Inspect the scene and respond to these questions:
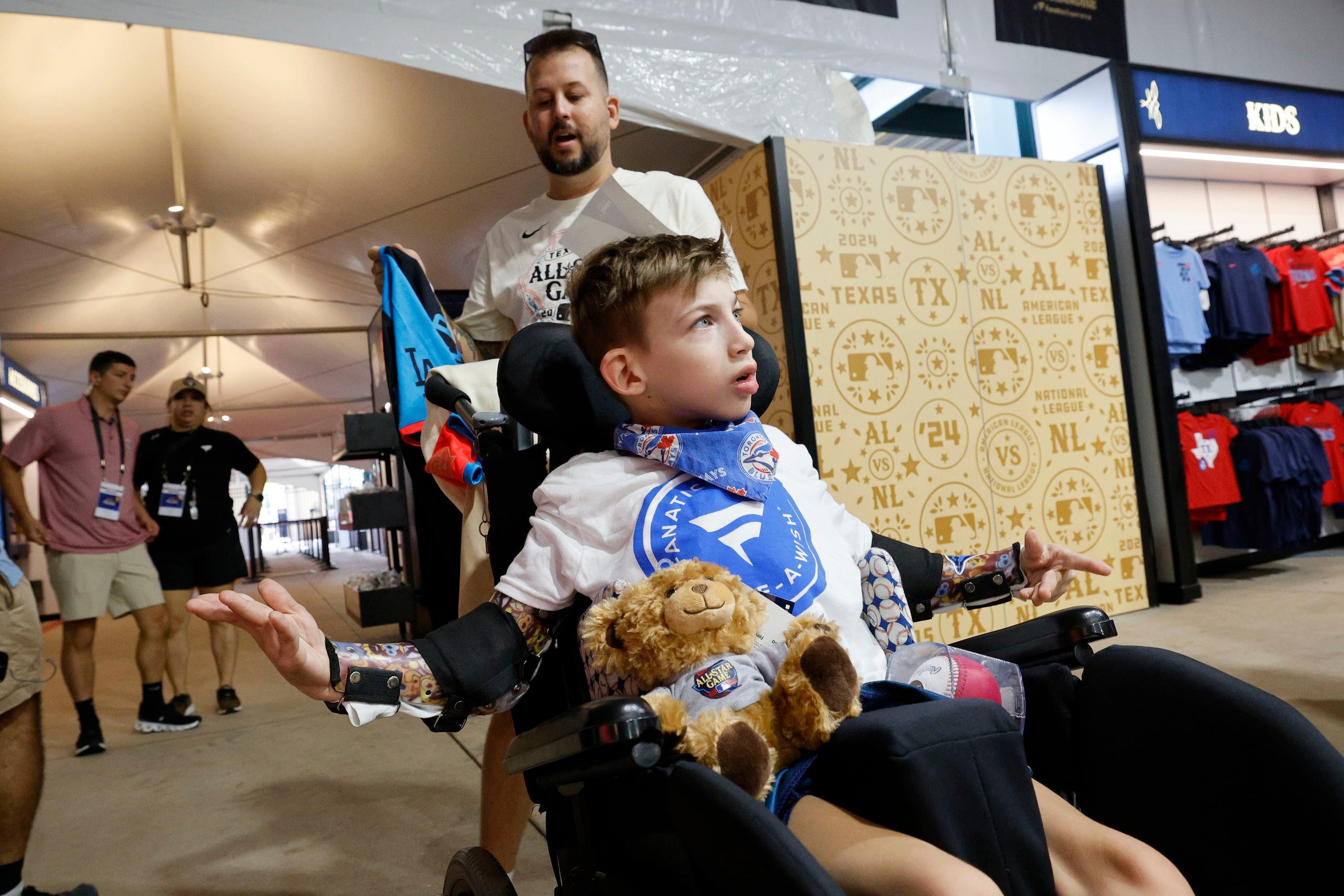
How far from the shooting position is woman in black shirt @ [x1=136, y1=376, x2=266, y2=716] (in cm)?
376

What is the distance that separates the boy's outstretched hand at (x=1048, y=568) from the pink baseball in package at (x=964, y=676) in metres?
0.18

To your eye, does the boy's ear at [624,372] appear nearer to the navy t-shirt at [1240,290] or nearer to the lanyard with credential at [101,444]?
the lanyard with credential at [101,444]

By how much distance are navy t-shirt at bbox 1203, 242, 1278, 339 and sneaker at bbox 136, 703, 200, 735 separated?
5.54 meters

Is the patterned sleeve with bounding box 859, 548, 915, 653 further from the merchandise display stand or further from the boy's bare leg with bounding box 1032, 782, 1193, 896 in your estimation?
the merchandise display stand

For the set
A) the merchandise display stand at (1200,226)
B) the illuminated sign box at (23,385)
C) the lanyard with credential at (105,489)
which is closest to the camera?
the lanyard with credential at (105,489)

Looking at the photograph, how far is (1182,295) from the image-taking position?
178 inches

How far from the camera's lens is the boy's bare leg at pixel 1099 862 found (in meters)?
0.78

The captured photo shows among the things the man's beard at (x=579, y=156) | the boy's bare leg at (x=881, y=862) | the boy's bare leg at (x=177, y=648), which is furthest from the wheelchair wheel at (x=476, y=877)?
the boy's bare leg at (x=177, y=648)

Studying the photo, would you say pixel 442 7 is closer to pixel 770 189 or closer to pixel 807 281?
pixel 770 189

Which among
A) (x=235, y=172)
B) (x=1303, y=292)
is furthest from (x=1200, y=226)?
(x=235, y=172)

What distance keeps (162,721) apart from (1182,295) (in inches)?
211

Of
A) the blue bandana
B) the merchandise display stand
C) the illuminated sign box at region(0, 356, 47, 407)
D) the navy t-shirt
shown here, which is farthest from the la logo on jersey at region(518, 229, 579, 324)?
the illuminated sign box at region(0, 356, 47, 407)

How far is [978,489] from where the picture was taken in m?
3.66

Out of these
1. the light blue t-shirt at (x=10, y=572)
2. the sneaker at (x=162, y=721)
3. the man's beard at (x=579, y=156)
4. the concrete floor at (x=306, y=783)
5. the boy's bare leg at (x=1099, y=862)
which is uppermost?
the man's beard at (x=579, y=156)
